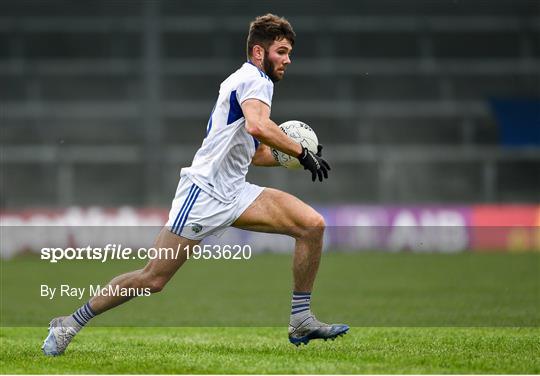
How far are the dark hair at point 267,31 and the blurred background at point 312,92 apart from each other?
17.9 metres

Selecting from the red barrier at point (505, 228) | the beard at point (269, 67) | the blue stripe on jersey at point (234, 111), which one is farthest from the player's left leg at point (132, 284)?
the red barrier at point (505, 228)

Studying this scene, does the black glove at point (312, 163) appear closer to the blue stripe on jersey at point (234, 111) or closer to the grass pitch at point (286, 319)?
the blue stripe on jersey at point (234, 111)

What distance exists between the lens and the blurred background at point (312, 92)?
25203mm

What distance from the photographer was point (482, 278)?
13828mm

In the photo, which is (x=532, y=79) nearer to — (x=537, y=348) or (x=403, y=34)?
(x=403, y=34)

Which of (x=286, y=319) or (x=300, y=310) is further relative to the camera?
(x=286, y=319)

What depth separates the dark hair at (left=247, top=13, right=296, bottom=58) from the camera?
630 centimetres

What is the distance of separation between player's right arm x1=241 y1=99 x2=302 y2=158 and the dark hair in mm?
470

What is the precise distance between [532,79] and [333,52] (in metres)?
5.43

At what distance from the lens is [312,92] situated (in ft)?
94.6

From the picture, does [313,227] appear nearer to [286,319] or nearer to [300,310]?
[300,310]

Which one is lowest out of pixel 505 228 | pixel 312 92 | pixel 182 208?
pixel 505 228

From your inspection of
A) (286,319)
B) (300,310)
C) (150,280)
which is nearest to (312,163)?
(300,310)

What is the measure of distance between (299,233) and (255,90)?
0.93m
